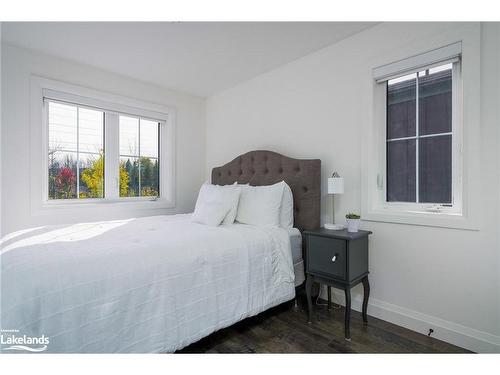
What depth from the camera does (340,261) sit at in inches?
71.0

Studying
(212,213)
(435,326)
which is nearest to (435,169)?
(435,326)

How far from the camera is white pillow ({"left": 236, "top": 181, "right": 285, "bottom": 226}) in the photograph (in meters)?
2.27

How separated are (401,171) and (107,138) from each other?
123 inches

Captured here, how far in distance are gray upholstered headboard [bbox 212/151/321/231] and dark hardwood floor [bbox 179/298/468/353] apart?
0.80m

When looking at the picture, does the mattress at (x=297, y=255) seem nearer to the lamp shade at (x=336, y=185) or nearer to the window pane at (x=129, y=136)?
the lamp shade at (x=336, y=185)

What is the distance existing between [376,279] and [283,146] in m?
1.54

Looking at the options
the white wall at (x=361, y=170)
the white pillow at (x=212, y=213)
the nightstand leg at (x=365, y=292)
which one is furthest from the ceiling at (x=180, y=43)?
the nightstand leg at (x=365, y=292)

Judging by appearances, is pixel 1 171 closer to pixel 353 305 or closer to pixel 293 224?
pixel 293 224

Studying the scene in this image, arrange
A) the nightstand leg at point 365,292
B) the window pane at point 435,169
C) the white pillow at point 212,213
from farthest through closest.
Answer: the white pillow at point 212,213 → the nightstand leg at point 365,292 → the window pane at point 435,169

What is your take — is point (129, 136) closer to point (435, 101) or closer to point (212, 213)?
point (212, 213)

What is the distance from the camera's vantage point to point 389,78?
6.88 ft

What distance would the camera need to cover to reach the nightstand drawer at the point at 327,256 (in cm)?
180
